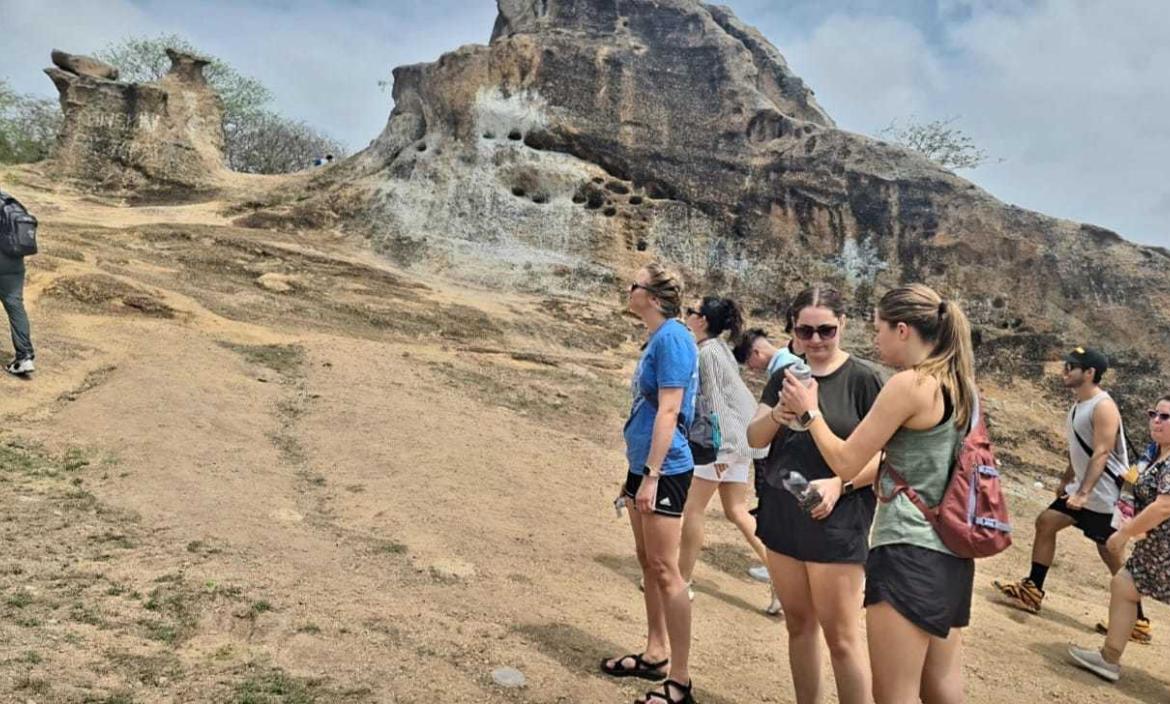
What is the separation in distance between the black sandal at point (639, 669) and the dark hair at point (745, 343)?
1.86m

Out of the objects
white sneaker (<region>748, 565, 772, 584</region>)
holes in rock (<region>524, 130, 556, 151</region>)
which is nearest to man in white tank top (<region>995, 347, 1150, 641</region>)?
white sneaker (<region>748, 565, 772, 584</region>)

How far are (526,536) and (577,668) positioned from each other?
2.21 metres

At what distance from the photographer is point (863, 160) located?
2169 centimetres

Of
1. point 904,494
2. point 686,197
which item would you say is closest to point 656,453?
point 904,494

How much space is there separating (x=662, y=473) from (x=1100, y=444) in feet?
12.4

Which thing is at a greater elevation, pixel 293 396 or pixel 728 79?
pixel 728 79

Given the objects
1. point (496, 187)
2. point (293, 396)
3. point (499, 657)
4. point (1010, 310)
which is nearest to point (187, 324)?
point (293, 396)

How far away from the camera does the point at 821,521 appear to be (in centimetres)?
281

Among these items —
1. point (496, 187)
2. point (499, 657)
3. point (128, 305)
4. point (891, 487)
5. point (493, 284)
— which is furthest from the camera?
point (496, 187)

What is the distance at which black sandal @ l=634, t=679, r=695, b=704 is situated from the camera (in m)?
3.22

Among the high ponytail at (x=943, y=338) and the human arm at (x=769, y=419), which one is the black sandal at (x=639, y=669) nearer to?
the human arm at (x=769, y=419)

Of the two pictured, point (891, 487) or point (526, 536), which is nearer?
point (891, 487)

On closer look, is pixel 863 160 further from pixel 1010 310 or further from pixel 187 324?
pixel 187 324

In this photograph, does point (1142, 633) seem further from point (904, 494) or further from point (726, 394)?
point (904, 494)
